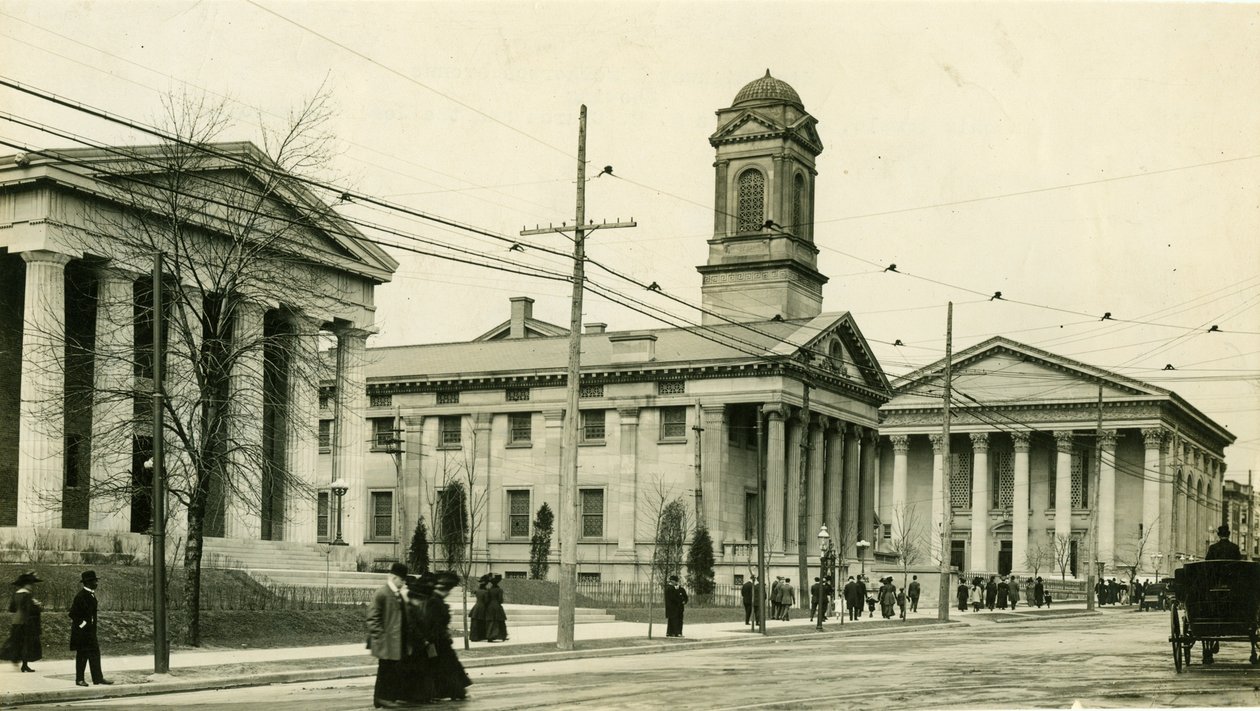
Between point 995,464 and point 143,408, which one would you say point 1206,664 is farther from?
point 995,464

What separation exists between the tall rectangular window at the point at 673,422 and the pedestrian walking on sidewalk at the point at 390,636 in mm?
50249

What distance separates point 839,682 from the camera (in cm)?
2172

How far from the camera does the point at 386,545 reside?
72.4 m

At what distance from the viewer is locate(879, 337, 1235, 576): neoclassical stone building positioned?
313 ft

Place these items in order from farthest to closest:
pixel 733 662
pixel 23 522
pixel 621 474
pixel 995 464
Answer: pixel 995 464
pixel 621 474
pixel 23 522
pixel 733 662

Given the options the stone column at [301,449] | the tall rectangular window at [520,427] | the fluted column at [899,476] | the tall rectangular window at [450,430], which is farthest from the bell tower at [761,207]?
the stone column at [301,449]

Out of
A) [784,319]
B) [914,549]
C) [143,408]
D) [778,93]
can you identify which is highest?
[778,93]

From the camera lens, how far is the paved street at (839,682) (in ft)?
61.2

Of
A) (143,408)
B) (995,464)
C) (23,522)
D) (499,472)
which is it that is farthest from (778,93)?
(23,522)

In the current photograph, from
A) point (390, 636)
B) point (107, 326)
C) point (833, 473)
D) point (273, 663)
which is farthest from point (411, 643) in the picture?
point (833, 473)

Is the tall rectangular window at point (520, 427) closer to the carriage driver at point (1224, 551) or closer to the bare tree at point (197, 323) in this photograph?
the bare tree at point (197, 323)

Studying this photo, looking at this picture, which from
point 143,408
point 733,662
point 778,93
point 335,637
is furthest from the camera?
point 778,93

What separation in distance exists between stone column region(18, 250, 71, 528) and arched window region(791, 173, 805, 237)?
4534cm

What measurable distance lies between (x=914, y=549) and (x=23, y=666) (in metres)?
72.7
